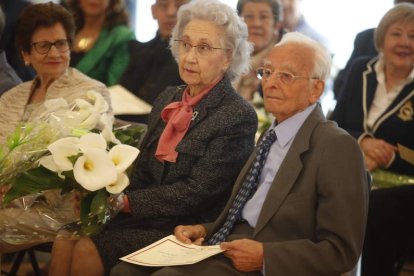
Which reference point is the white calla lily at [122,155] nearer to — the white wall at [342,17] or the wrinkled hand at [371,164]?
the wrinkled hand at [371,164]

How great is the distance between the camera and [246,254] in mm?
2258

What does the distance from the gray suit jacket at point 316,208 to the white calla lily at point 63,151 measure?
656 mm

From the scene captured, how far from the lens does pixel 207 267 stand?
7.61ft

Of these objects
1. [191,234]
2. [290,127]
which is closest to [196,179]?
[191,234]

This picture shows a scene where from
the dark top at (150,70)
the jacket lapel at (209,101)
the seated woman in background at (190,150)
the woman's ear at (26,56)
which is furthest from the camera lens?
the dark top at (150,70)

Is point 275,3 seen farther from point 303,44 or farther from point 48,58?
point 303,44

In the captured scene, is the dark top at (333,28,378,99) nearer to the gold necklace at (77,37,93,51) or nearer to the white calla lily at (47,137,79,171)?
the gold necklace at (77,37,93,51)

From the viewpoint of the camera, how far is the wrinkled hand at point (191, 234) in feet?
8.15

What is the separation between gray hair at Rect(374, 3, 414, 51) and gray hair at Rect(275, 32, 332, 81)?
54.3 inches

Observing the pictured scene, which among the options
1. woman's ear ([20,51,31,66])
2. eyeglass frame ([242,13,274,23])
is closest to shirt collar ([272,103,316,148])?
woman's ear ([20,51,31,66])

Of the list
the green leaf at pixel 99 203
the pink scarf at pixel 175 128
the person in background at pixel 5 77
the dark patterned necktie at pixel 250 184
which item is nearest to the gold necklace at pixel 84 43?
the person in background at pixel 5 77

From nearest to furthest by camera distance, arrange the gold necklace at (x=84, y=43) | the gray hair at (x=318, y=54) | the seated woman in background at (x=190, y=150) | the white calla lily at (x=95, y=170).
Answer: the white calla lily at (x=95, y=170) → the gray hair at (x=318, y=54) → the seated woman in background at (x=190, y=150) → the gold necklace at (x=84, y=43)

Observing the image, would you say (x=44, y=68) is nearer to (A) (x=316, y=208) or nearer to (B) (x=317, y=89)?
(B) (x=317, y=89)

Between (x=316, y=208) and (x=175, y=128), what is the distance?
31.8 inches
